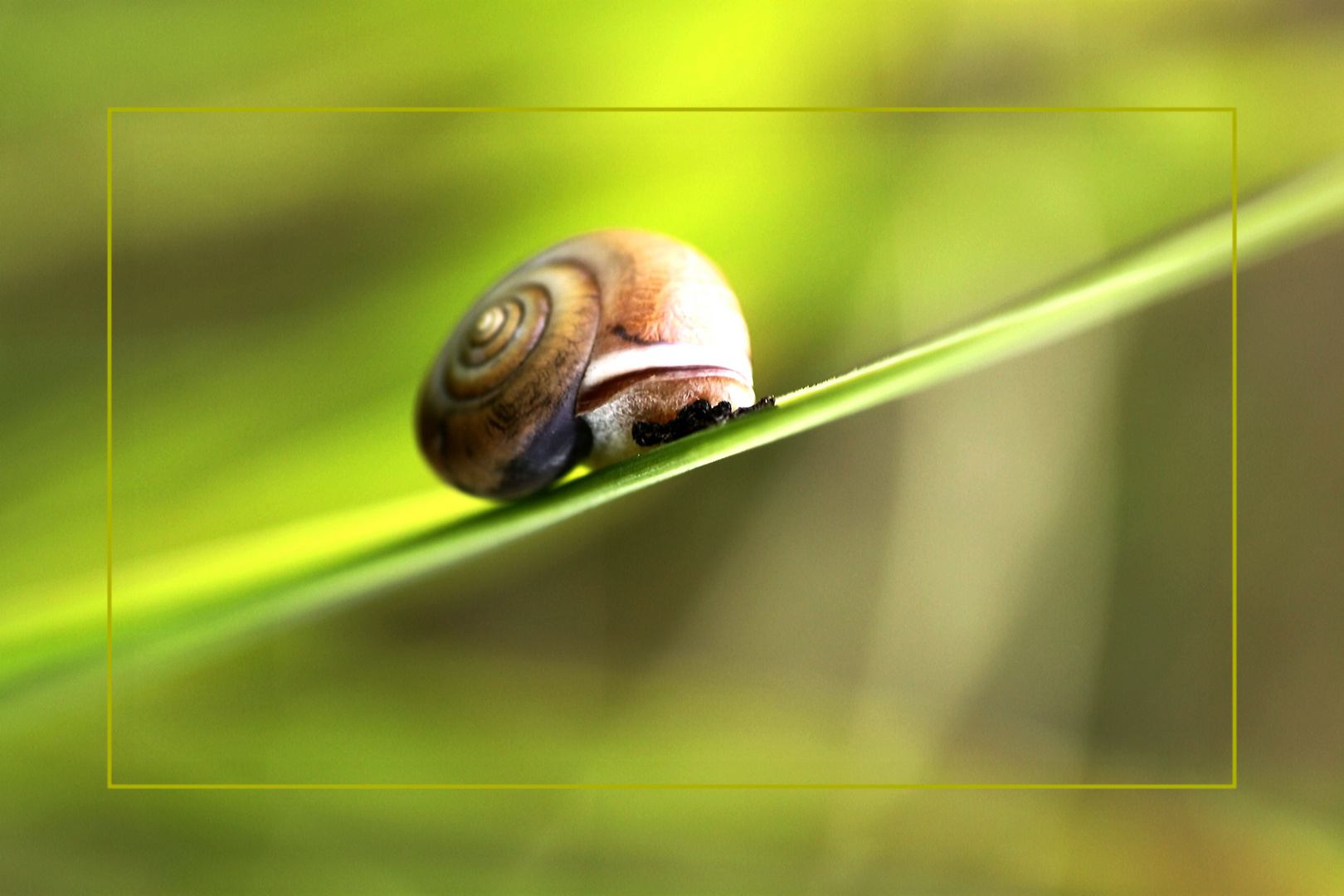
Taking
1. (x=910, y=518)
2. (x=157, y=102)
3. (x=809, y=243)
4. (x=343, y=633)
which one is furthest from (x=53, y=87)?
(x=910, y=518)

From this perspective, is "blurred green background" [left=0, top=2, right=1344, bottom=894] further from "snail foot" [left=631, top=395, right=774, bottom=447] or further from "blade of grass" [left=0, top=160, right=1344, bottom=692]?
"snail foot" [left=631, top=395, right=774, bottom=447]

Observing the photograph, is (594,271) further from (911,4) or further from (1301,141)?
(1301,141)

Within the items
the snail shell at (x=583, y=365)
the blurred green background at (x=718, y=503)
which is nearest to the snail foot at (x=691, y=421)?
the snail shell at (x=583, y=365)

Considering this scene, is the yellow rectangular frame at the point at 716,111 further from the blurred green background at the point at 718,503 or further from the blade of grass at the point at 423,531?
the blade of grass at the point at 423,531

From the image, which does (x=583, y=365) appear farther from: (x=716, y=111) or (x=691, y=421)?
(x=716, y=111)

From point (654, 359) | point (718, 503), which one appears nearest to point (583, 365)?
point (654, 359)
